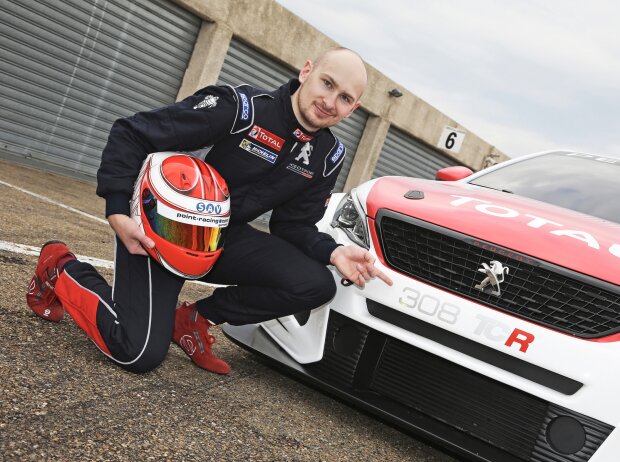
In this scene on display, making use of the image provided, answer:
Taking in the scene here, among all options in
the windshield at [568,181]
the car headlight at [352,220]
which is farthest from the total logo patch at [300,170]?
the windshield at [568,181]

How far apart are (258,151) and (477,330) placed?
3.68 ft

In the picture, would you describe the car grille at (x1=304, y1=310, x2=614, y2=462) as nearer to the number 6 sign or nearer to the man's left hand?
the man's left hand

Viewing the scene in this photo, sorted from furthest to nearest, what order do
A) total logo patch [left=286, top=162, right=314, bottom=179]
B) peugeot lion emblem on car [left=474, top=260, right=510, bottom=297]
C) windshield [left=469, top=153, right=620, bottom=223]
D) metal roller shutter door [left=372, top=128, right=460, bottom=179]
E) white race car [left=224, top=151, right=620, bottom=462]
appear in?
metal roller shutter door [left=372, top=128, right=460, bottom=179]
windshield [left=469, top=153, right=620, bottom=223]
total logo patch [left=286, top=162, right=314, bottom=179]
peugeot lion emblem on car [left=474, top=260, right=510, bottom=297]
white race car [left=224, top=151, right=620, bottom=462]

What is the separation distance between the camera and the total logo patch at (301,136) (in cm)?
279

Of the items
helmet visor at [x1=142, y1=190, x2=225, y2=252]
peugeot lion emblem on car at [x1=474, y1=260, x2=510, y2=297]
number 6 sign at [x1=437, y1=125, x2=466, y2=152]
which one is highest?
number 6 sign at [x1=437, y1=125, x2=466, y2=152]

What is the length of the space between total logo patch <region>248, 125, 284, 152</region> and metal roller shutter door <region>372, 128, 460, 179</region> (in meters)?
12.9

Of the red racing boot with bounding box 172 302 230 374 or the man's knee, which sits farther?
the red racing boot with bounding box 172 302 230 374

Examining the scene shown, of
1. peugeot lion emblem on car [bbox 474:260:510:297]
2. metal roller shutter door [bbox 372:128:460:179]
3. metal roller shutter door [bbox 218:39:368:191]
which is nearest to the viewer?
peugeot lion emblem on car [bbox 474:260:510:297]

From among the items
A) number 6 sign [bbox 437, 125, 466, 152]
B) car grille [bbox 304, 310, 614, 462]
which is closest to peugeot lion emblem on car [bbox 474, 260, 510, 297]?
car grille [bbox 304, 310, 614, 462]

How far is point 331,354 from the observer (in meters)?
Answer: 2.63

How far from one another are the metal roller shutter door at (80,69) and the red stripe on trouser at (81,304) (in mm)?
6902

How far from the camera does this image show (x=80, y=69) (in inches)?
369

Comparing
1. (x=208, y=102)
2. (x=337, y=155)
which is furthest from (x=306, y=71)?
(x=208, y=102)

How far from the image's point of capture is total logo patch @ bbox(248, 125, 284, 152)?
8.92 feet
